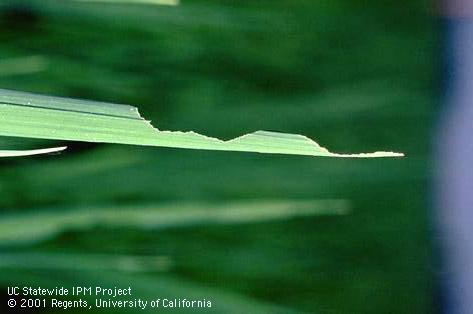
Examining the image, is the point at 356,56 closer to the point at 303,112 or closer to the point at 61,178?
the point at 303,112

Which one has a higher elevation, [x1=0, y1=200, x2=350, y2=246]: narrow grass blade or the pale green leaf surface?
the pale green leaf surface

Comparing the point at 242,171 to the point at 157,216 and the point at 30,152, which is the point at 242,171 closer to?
the point at 157,216

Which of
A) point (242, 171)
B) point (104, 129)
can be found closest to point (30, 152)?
point (104, 129)

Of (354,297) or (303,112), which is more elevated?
(303,112)

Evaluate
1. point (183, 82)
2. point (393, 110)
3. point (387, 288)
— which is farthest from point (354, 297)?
point (183, 82)

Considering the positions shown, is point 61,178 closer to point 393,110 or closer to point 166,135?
point 166,135

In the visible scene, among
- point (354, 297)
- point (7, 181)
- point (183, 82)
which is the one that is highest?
point (183, 82)
